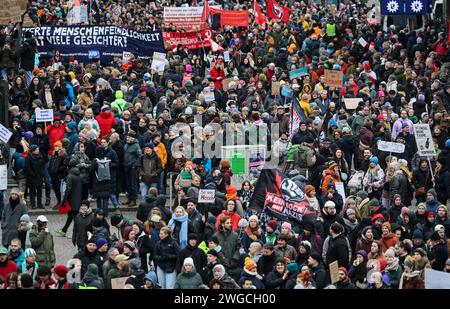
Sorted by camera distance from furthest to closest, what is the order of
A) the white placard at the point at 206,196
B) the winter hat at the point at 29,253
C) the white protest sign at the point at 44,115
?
the white protest sign at the point at 44,115 → the white placard at the point at 206,196 → the winter hat at the point at 29,253

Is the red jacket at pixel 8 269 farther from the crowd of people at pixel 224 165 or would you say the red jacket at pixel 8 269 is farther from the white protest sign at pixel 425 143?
the white protest sign at pixel 425 143

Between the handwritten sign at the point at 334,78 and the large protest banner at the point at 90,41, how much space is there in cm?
515

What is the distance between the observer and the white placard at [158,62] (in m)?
35.3

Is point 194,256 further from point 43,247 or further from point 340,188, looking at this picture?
point 340,188

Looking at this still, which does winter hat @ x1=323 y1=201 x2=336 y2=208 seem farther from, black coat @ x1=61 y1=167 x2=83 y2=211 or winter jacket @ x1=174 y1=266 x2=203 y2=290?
black coat @ x1=61 y1=167 x2=83 y2=211

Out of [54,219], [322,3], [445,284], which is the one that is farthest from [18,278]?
[322,3]

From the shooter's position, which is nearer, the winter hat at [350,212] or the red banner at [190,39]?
the winter hat at [350,212]

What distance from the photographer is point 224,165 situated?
25.5 meters

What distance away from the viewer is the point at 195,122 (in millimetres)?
29109

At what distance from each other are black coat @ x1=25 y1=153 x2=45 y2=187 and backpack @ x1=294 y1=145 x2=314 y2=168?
394cm

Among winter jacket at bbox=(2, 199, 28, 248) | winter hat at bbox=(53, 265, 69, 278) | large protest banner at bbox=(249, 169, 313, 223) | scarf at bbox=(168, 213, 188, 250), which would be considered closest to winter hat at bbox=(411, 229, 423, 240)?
large protest banner at bbox=(249, 169, 313, 223)

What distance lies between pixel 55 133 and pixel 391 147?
17.8 ft

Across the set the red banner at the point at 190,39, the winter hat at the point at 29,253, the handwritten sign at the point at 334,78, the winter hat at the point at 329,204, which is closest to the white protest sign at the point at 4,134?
the winter hat at the point at 29,253

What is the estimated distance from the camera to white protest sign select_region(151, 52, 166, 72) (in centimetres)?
3531
